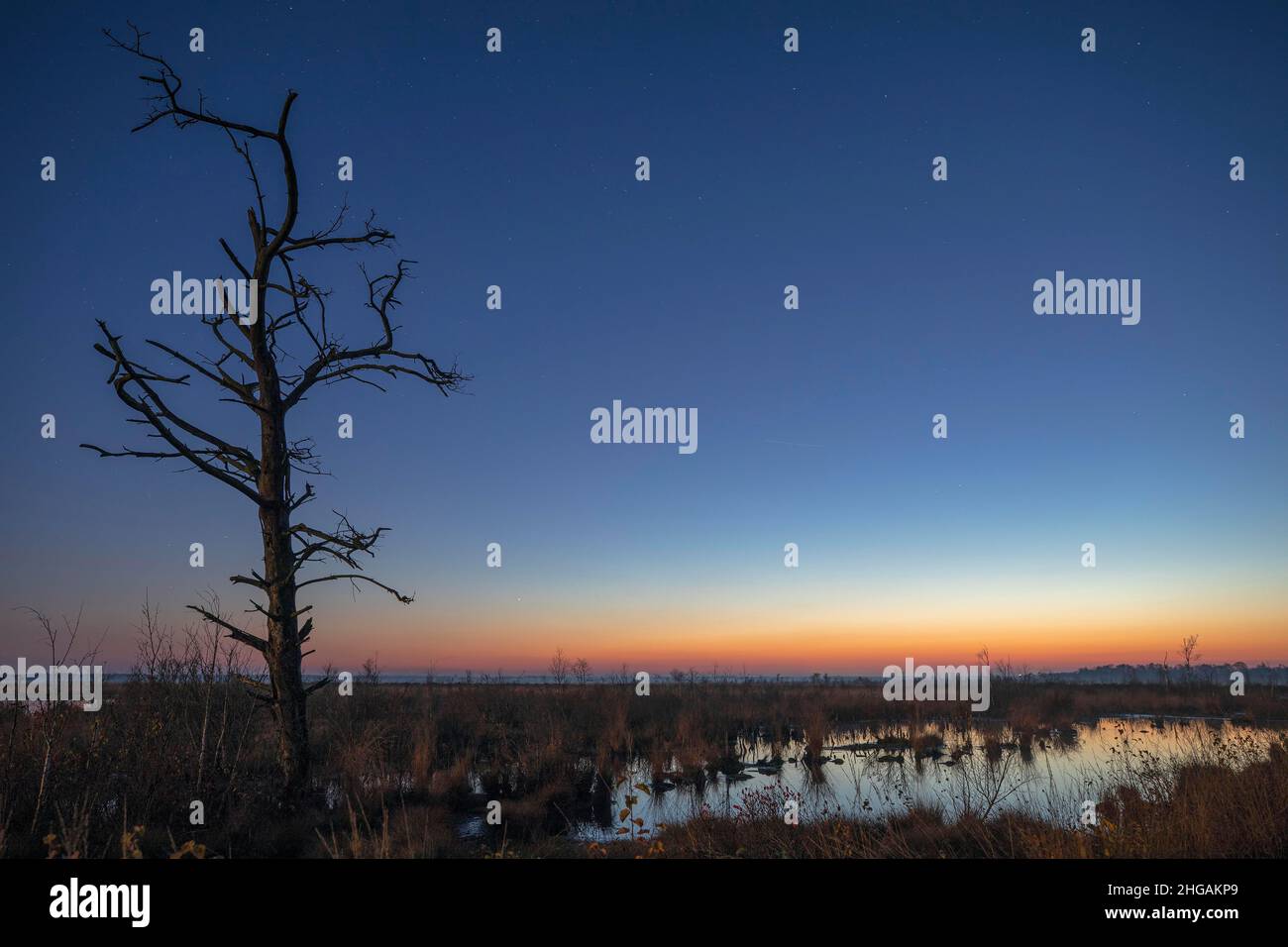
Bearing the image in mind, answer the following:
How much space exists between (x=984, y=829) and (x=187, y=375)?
449 inches

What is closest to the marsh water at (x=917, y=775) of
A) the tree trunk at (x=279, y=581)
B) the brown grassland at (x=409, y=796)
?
the brown grassland at (x=409, y=796)

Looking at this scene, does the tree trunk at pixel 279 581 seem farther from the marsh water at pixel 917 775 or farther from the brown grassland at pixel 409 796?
the marsh water at pixel 917 775

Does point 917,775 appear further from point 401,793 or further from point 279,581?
point 279,581

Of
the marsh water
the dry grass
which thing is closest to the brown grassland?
the dry grass

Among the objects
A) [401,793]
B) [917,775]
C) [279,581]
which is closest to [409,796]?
[401,793]

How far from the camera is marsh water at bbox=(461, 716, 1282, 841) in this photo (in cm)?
1120

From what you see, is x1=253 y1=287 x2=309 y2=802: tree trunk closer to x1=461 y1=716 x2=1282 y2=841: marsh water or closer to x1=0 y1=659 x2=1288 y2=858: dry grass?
x1=0 y1=659 x2=1288 y2=858: dry grass

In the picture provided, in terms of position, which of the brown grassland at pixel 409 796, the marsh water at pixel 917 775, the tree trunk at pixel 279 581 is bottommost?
the marsh water at pixel 917 775

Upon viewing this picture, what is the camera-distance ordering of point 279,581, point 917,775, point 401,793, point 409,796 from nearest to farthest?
point 279,581 < point 401,793 < point 409,796 < point 917,775

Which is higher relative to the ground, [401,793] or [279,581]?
[279,581]

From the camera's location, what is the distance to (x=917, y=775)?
53.2 feet

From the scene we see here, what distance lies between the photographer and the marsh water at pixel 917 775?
36.8ft
